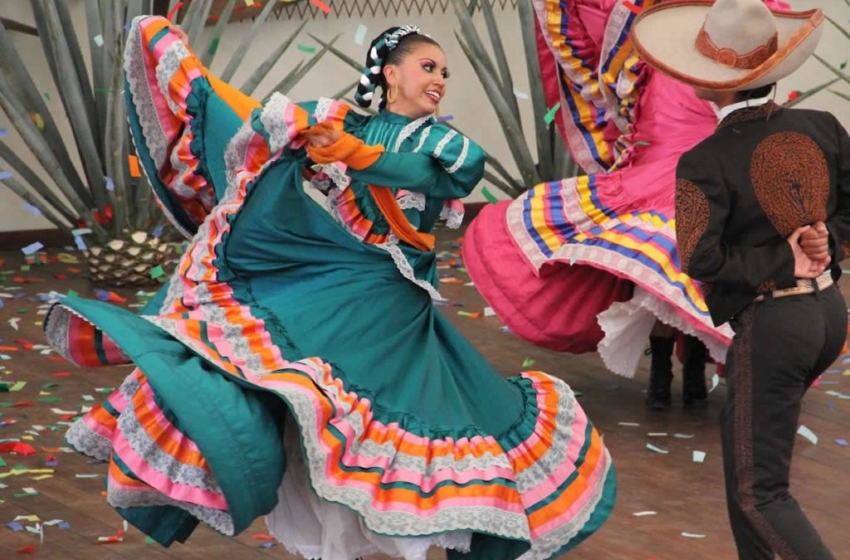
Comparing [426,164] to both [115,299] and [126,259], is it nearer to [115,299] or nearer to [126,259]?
[115,299]

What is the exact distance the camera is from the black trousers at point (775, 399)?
2.76 meters

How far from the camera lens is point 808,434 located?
4352mm

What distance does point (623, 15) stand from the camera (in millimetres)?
4430

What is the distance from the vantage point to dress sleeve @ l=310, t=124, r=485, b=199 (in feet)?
9.44

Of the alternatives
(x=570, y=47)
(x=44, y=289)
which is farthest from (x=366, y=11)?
(x=570, y=47)

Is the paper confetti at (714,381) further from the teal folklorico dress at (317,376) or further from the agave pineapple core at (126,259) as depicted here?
the agave pineapple core at (126,259)

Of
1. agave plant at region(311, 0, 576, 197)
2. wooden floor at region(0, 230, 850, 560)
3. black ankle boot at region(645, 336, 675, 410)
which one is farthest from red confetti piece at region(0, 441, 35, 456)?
agave plant at region(311, 0, 576, 197)

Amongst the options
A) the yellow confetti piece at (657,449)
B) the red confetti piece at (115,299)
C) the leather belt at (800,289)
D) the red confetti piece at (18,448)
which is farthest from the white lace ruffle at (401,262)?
the red confetti piece at (115,299)

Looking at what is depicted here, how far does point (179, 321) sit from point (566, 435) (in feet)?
2.74

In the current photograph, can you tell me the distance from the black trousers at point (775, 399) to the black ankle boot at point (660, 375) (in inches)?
64.9

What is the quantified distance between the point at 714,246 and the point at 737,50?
1.21 ft

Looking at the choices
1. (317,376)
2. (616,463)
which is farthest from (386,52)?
(616,463)

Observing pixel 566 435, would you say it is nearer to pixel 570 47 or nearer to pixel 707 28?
pixel 707 28

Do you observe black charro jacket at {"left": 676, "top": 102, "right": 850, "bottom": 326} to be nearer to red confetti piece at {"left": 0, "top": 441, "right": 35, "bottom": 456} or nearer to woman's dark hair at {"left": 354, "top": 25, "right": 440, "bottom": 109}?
woman's dark hair at {"left": 354, "top": 25, "right": 440, "bottom": 109}
